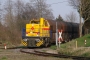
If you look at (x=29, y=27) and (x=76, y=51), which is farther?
(x=29, y=27)

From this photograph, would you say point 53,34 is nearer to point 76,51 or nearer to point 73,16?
point 76,51

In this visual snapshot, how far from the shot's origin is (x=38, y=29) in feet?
112

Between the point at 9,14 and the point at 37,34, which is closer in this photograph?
the point at 37,34

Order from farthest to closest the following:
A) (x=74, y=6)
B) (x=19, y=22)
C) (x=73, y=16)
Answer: (x=73, y=16), (x=19, y=22), (x=74, y=6)

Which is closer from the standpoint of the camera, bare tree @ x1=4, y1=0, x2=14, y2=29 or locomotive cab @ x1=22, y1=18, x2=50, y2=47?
locomotive cab @ x1=22, y1=18, x2=50, y2=47

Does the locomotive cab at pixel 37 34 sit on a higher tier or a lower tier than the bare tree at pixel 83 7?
lower

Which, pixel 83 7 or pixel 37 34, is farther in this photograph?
pixel 83 7

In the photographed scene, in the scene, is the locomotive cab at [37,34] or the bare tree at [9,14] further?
the bare tree at [9,14]

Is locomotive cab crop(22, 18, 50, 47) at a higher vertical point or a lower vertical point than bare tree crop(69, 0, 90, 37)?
lower

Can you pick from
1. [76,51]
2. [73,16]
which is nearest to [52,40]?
[76,51]

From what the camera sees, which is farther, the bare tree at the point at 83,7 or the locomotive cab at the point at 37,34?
the bare tree at the point at 83,7

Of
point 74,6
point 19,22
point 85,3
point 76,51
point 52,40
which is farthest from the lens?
point 19,22

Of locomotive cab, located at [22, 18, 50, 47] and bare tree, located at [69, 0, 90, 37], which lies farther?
bare tree, located at [69, 0, 90, 37]

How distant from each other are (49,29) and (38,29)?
1.67 metres
